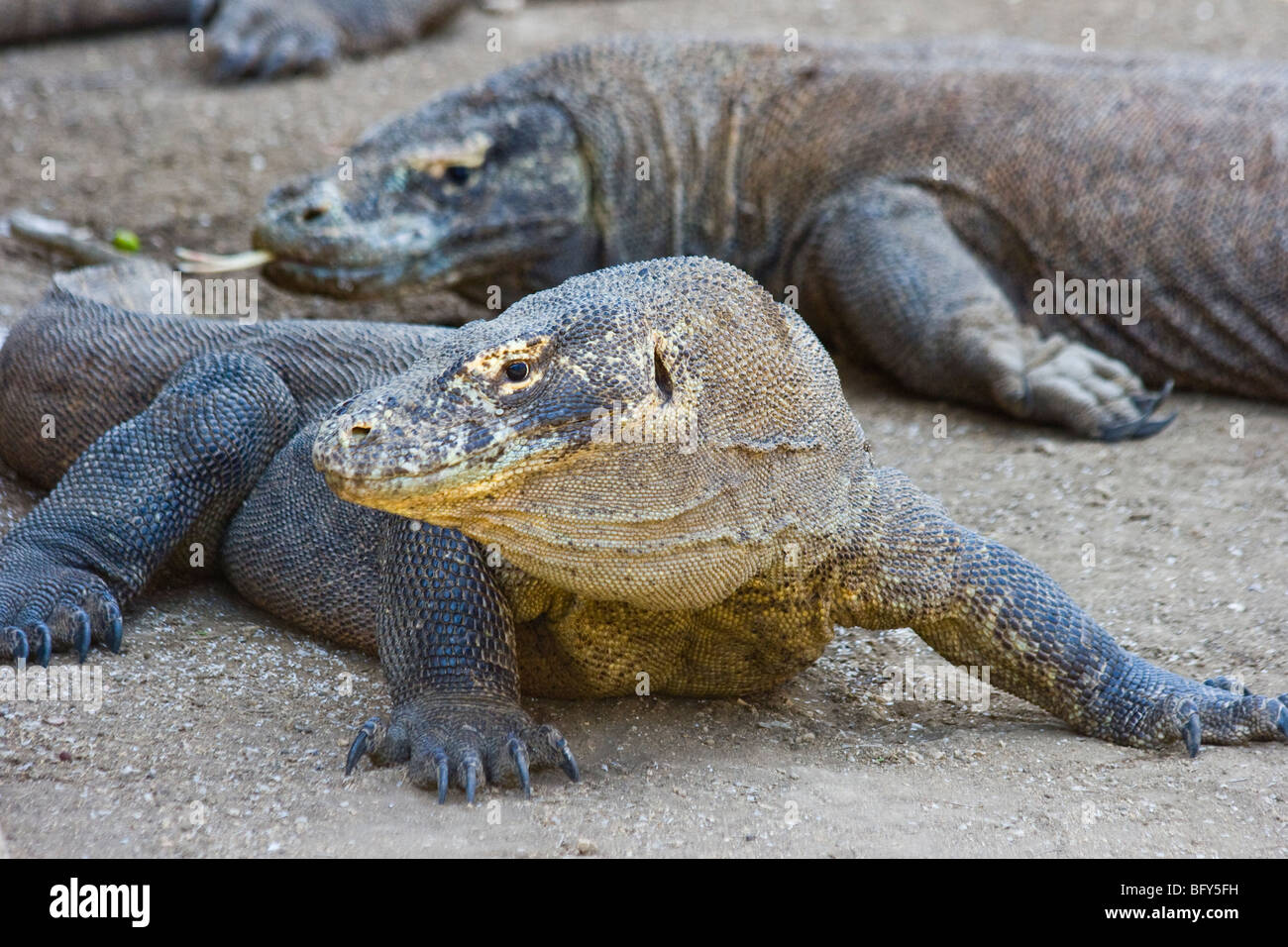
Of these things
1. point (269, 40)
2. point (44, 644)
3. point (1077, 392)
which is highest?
point (269, 40)

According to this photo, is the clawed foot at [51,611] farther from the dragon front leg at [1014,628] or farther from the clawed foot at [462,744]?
the dragon front leg at [1014,628]

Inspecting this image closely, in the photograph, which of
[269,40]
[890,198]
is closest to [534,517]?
[890,198]

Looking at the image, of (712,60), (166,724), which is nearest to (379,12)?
(712,60)

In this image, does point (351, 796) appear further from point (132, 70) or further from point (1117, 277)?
point (132, 70)

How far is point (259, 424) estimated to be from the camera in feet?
14.5

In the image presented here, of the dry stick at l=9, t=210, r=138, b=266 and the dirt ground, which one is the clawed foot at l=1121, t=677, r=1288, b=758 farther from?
the dry stick at l=9, t=210, r=138, b=266

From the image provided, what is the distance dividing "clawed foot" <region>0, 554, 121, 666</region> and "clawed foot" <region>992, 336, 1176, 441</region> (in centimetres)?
360

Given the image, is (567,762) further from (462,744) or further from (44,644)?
(44,644)

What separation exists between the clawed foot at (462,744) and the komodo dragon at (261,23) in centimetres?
651

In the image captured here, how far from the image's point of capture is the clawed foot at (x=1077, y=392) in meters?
6.02

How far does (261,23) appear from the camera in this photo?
9.38 m

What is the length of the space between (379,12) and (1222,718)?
7.76m

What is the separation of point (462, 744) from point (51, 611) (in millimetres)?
1334

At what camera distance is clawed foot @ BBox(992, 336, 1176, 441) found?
6016 mm
